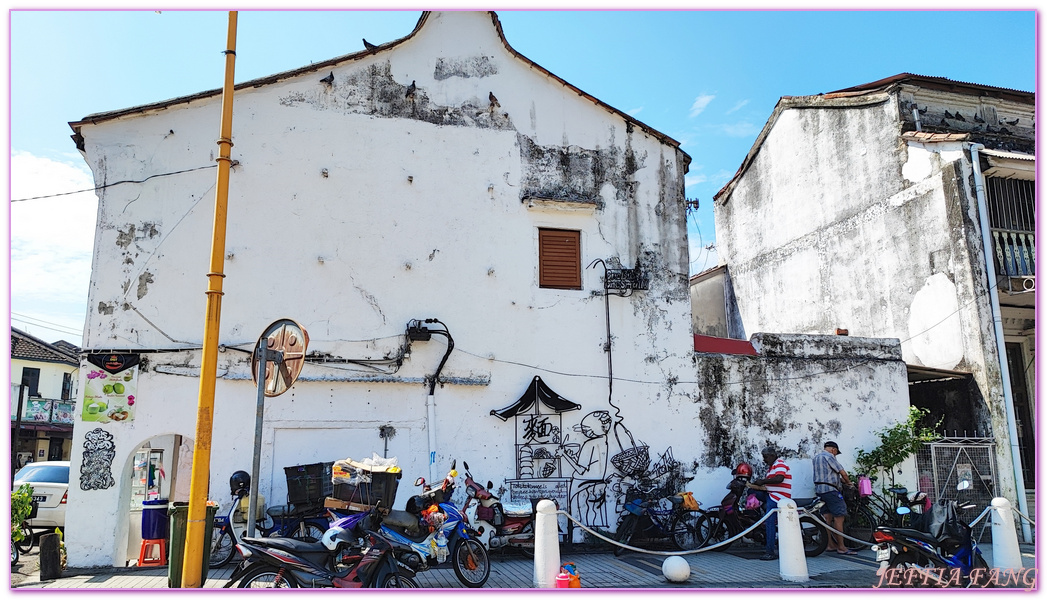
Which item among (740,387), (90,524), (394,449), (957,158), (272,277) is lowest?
(90,524)

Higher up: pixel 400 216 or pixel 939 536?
pixel 400 216

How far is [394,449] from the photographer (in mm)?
11453

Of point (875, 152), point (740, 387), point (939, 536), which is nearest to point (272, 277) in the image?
point (740, 387)

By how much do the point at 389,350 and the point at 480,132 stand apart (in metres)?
4.26

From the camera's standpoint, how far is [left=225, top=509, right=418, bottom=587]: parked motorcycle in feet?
Result: 23.1

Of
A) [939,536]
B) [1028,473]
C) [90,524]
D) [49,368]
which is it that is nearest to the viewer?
[939,536]

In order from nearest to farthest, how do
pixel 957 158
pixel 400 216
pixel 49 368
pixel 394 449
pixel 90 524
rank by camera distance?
pixel 90 524 → pixel 394 449 → pixel 400 216 → pixel 957 158 → pixel 49 368

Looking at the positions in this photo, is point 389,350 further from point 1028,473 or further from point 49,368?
point 49,368

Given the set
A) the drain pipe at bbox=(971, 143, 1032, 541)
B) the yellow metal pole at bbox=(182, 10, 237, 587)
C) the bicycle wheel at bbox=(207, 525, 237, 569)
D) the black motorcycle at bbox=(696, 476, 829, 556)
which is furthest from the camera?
the drain pipe at bbox=(971, 143, 1032, 541)

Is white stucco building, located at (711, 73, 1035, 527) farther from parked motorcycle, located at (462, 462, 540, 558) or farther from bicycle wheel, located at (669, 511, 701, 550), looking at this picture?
parked motorcycle, located at (462, 462, 540, 558)

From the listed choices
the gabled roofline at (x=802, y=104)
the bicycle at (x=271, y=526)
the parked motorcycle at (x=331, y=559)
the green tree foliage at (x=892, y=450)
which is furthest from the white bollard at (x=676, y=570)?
the gabled roofline at (x=802, y=104)


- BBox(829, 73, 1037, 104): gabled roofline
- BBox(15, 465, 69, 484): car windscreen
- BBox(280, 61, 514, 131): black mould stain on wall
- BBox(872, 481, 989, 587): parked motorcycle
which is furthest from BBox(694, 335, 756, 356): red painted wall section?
BBox(15, 465, 69, 484): car windscreen

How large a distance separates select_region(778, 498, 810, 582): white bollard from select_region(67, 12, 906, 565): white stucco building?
3.54 m

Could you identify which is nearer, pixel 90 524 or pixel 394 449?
pixel 90 524
